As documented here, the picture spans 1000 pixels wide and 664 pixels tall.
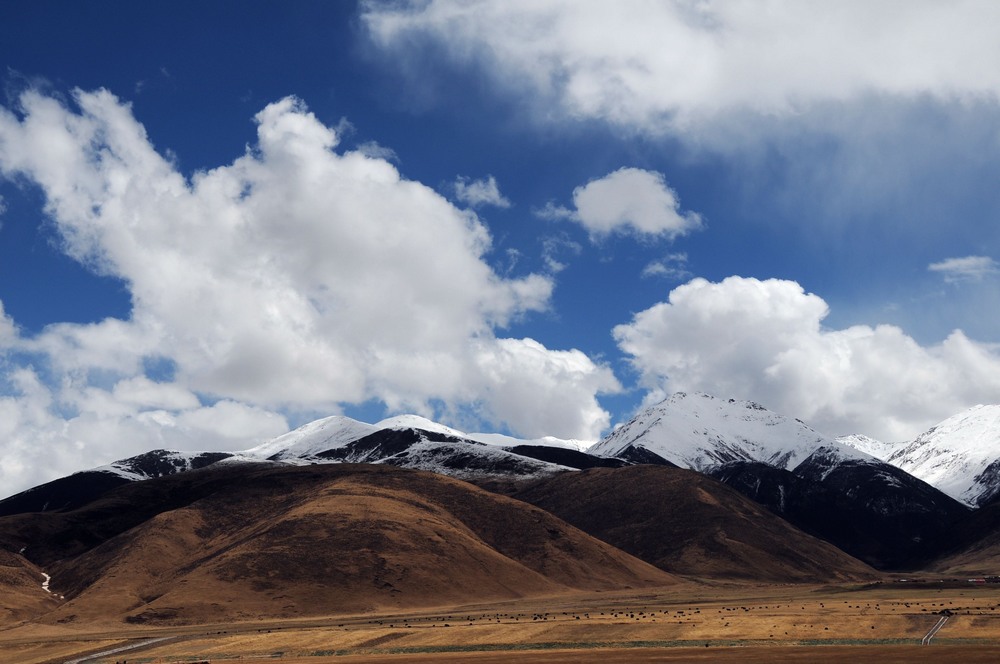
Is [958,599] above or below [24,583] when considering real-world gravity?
below

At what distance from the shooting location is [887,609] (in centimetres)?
12056

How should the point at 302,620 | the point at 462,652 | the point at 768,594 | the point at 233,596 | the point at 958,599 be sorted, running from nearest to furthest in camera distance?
the point at 462,652, the point at 958,599, the point at 302,620, the point at 233,596, the point at 768,594

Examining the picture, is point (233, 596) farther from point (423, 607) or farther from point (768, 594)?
point (768, 594)

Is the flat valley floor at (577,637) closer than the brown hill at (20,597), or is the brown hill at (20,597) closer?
the flat valley floor at (577,637)

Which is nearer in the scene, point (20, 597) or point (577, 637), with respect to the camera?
point (577, 637)

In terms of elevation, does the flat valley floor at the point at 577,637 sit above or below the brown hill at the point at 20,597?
below

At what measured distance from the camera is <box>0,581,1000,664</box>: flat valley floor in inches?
3509

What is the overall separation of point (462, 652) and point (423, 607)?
71582 mm

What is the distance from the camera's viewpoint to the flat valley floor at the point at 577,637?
292ft

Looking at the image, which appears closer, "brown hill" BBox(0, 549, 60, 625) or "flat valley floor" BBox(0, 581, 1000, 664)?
"flat valley floor" BBox(0, 581, 1000, 664)

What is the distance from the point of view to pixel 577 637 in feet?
355

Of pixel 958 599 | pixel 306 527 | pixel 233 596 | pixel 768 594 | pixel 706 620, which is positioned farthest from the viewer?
pixel 306 527

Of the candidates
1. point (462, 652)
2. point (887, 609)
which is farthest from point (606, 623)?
point (887, 609)

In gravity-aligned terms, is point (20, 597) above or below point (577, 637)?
above
